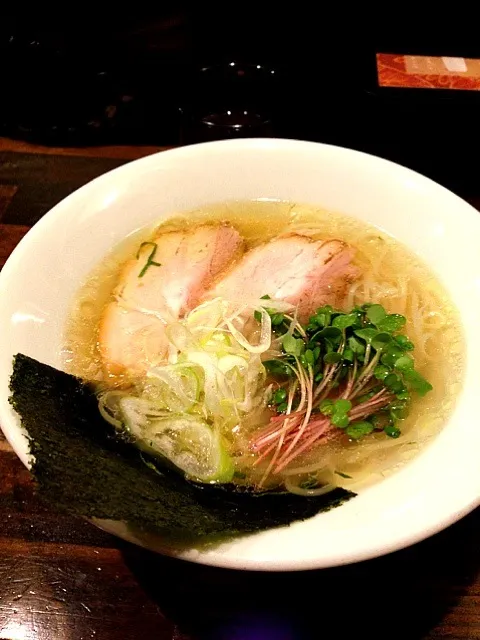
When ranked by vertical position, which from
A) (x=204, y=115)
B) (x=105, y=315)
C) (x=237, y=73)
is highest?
(x=237, y=73)

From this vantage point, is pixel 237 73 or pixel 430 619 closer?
pixel 430 619

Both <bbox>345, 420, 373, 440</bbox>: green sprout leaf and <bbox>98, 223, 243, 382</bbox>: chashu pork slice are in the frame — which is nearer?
<bbox>345, 420, 373, 440</bbox>: green sprout leaf

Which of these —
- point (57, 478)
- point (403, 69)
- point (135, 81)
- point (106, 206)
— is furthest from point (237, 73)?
point (57, 478)

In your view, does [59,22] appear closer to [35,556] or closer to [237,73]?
[237,73]

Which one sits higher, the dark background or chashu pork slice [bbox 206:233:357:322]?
the dark background

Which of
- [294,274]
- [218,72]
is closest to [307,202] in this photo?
[294,274]

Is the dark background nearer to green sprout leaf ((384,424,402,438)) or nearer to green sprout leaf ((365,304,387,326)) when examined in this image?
green sprout leaf ((365,304,387,326))

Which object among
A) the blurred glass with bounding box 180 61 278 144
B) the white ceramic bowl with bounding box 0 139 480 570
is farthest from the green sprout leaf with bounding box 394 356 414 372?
the blurred glass with bounding box 180 61 278 144
